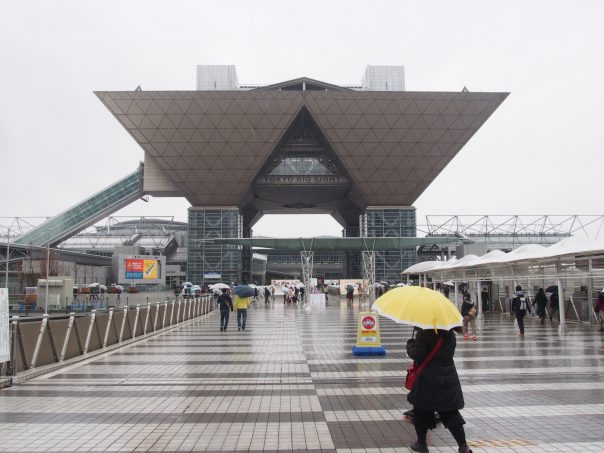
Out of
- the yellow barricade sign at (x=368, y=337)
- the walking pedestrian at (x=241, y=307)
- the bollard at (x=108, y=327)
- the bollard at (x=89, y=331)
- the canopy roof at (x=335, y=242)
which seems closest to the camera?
the yellow barricade sign at (x=368, y=337)

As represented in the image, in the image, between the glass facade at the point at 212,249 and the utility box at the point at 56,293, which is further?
the glass facade at the point at 212,249

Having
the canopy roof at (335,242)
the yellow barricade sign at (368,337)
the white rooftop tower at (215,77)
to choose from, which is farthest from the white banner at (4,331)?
the white rooftop tower at (215,77)

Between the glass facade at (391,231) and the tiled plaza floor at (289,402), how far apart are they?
48.0m

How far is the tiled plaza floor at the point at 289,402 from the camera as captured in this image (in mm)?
6613

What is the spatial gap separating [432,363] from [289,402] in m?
3.42

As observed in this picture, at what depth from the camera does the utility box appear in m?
37.8

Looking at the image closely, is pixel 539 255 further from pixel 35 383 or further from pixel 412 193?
pixel 412 193

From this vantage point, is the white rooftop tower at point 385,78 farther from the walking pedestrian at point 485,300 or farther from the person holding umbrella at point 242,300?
the person holding umbrella at point 242,300

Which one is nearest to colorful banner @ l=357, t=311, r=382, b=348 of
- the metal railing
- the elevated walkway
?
the metal railing

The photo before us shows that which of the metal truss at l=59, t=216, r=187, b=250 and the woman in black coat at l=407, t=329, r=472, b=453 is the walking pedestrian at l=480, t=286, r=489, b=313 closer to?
the woman in black coat at l=407, t=329, r=472, b=453

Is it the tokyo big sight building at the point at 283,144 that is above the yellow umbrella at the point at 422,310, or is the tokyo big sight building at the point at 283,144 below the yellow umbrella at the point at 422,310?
above

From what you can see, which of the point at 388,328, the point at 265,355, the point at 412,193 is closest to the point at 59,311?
the point at 388,328

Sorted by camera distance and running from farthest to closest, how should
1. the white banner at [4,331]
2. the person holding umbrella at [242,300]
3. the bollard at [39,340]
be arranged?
the person holding umbrella at [242,300]
the bollard at [39,340]
the white banner at [4,331]

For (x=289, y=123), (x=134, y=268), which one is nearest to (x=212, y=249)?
(x=134, y=268)
